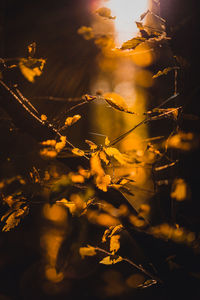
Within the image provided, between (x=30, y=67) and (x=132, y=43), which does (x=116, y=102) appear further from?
(x=30, y=67)

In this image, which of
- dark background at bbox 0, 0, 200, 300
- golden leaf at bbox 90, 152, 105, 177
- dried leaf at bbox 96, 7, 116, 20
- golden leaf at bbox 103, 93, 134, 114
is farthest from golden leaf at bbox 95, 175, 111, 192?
dark background at bbox 0, 0, 200, 300

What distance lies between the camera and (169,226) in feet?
3.48

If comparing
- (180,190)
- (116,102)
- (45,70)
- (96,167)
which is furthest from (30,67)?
(45,70)

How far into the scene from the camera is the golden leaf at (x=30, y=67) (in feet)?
2.68

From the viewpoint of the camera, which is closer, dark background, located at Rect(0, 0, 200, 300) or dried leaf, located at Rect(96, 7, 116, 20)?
dried leaf, located at Rect(96, 7, 116, 20)

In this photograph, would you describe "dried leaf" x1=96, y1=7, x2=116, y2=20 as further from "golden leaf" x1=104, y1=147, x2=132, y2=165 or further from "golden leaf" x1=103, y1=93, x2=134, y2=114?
"golden leaf" x1=104, y1=147, x2=132, y2=165

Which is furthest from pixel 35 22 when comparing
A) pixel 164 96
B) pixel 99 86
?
pixel 164 96

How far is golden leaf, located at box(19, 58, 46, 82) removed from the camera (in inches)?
32.1

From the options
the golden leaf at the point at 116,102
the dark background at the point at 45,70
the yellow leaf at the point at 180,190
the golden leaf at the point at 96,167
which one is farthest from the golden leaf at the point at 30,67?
the dark background at the point at 45,70

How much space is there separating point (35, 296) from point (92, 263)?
658 millimetres

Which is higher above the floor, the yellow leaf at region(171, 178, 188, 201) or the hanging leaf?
the hanging leaf

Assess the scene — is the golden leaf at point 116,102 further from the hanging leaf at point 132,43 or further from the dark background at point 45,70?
the dark background at point 45,70

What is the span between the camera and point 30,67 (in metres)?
0.86

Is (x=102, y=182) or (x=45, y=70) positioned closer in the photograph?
(x=102, y=182)
